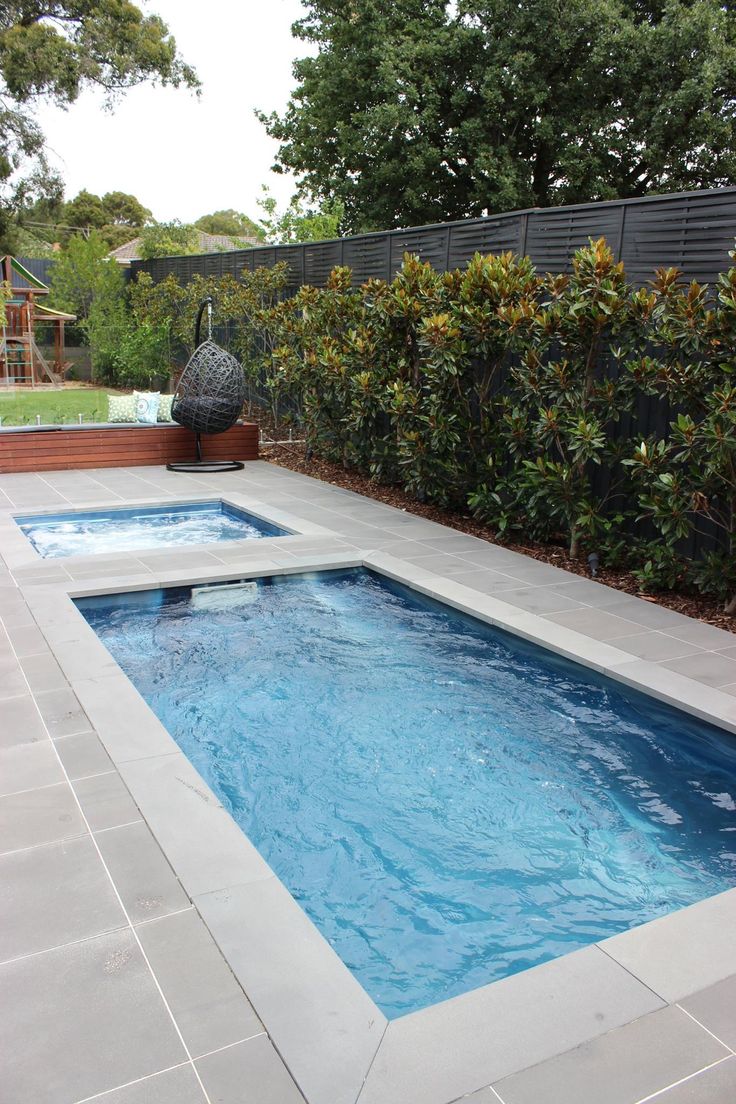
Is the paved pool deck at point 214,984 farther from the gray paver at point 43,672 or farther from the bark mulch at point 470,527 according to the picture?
the bark mulch at point 470,527

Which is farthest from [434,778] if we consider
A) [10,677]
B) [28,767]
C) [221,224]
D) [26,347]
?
[221,224]

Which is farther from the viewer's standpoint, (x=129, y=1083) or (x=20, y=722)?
(x=20, y=722)

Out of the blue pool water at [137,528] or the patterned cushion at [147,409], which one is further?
the patterned cushion at [147,409]

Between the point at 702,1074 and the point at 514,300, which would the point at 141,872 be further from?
the point at 514,300

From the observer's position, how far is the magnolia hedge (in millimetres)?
5508

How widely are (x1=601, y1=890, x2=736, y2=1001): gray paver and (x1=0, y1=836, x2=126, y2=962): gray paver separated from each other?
140 cm

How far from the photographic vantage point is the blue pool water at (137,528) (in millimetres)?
7215

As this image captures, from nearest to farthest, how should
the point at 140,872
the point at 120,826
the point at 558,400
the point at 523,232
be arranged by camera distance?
A: the point at 140,872, the point at 120,826, the point at 558,400, the point at 523,232

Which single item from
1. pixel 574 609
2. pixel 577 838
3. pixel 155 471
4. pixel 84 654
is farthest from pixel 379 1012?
pixel 155 471

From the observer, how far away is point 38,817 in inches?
120

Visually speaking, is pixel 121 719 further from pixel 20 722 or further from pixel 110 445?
pixel 110 445

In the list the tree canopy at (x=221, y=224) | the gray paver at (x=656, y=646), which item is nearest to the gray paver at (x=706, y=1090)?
the gray paver at (x=656, y=646)

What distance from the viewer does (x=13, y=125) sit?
25.2m

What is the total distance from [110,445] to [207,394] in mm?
1288
